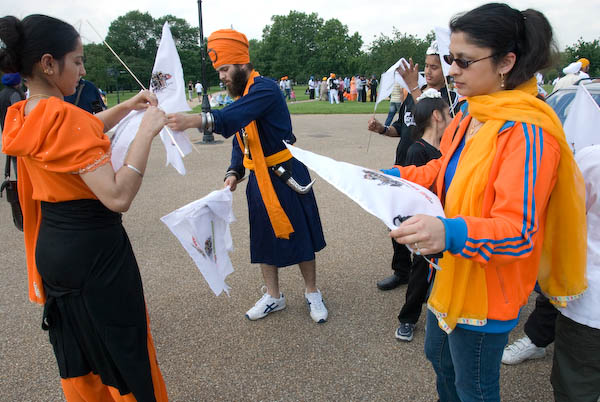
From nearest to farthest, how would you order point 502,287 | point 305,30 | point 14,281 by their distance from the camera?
1. point 502,287
2. point 14,281
3. point 305,30

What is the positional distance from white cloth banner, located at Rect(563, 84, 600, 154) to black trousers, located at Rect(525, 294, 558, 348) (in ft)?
3.70

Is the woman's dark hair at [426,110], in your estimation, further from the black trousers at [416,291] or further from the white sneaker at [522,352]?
the white sneaker at [522,352]

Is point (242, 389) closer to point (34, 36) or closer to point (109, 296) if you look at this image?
point (109, 296)

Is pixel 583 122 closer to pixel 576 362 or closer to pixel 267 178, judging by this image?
pixel 576 362

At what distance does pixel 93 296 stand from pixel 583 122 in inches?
88.8

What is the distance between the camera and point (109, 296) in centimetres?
172

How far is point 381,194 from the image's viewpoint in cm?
127

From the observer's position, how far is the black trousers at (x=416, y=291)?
2645 mm

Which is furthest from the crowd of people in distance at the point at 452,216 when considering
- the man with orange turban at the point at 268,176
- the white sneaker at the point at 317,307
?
the white sneaker at the point at 317,307

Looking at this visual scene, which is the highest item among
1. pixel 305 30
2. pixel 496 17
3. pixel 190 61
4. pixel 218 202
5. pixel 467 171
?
pixel 305 30

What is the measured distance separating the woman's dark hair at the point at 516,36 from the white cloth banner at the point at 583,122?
0.51 m

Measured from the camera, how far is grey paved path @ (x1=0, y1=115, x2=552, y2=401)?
8.01 ft

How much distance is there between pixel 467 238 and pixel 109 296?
1.47 m

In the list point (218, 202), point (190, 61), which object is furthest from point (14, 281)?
point (190, 61)
